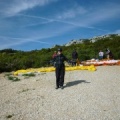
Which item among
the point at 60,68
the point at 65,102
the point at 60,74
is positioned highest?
the point at 60,68

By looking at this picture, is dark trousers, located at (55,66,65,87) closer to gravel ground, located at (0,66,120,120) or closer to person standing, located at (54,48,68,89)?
person standing, located at (54,48,68,89)

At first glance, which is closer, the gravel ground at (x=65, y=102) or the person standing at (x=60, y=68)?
the gravel ground at (x=65, y=102)

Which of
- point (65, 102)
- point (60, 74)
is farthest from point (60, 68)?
point (65, 102)

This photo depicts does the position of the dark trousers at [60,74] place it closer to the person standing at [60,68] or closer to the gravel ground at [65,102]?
the person standing at [60,68]

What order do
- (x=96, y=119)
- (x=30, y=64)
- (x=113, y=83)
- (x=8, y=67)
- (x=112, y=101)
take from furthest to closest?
1. (x=30, y=64)
2. (x=8, y=67)
3. (x=113, y=83)
4. (x=112, y=101)
5. (x=96, y=119)

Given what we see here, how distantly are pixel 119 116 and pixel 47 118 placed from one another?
2.62 m

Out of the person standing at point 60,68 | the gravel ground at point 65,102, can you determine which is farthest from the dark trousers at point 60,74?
the gravel ground at point 65,102

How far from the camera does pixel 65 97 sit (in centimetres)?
1380

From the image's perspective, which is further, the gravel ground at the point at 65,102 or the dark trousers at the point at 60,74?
the dark trousers at the point at 60,74

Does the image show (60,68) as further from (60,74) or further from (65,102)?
(65,102)

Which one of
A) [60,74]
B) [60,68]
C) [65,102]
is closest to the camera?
[65,102]

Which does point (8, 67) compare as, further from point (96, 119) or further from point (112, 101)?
point (96, 119)

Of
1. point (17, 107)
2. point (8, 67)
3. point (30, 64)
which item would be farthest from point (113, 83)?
point (30, 64)

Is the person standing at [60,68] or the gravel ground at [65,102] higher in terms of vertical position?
the person standing at [60,68]
